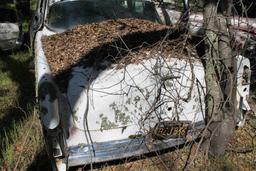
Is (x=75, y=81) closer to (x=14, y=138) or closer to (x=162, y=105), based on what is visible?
(x=162, y=105)

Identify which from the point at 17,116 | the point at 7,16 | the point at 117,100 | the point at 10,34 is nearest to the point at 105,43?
the point at 117,100

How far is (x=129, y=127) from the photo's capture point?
14.0ft

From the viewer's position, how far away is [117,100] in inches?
165

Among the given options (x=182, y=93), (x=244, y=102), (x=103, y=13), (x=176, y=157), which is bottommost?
(x=176, y=157)

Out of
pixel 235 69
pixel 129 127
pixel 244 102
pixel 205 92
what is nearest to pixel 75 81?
pixel 129 127

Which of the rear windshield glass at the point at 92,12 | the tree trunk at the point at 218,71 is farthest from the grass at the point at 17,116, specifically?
the tree trunk at the point at 218,71

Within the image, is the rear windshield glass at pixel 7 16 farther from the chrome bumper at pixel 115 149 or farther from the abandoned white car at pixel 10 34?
the chrome bumper at pixel 115 149

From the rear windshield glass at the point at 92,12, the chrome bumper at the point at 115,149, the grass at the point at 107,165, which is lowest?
the grass at the point at 107,165

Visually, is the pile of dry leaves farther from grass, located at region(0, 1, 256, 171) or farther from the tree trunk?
grass, located at region(0, 1, 256, 171)

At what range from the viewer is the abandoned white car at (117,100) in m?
4.10

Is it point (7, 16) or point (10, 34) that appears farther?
point (7, 16)

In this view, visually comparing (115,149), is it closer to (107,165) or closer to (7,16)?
(107,165)

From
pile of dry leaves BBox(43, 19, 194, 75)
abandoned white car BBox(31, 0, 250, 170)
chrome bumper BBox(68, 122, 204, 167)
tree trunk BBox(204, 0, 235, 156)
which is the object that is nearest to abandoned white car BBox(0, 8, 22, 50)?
pile of dry leaves BBox(43, 19, 194, 75)

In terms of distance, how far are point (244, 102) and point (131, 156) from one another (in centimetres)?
162
